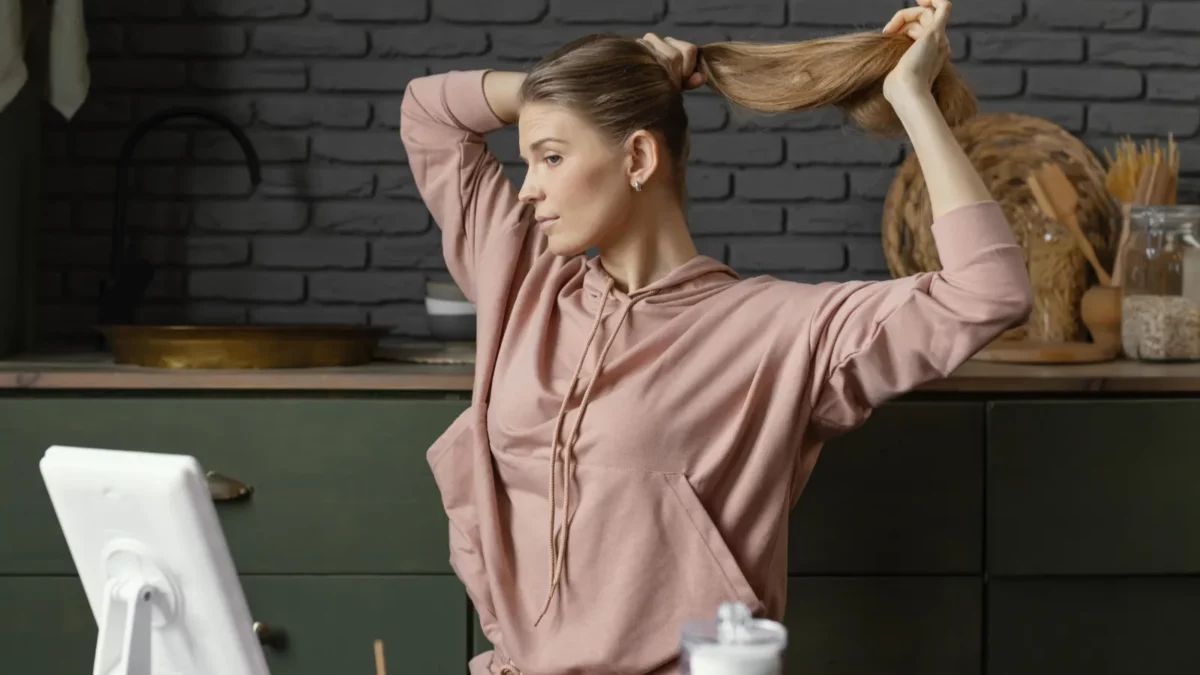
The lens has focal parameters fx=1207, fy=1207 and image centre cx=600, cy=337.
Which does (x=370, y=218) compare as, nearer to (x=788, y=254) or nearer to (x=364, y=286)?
(x=364, y=286)

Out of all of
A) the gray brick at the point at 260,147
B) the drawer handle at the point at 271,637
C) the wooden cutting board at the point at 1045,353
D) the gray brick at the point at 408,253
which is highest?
the gray brick at the point at 260,147

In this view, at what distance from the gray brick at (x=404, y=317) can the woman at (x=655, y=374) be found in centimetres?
84

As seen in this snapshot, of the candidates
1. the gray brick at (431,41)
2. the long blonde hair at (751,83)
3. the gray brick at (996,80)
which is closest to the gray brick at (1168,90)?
the gray brick at (996,80)

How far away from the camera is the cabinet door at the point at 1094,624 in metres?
1.68

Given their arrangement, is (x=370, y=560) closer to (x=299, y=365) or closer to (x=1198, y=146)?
(x=299, y=365)

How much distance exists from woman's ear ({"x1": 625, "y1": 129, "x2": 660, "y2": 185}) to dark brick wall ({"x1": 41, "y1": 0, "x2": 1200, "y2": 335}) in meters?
0.90

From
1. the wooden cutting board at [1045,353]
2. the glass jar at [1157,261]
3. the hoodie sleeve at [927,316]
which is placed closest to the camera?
the hoodie sleeve at [927,316]

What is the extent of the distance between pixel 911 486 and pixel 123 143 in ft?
4.95

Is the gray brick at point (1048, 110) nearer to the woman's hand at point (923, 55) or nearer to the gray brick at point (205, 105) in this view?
the woman's hand at point (923, 55)

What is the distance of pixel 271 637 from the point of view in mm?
1676

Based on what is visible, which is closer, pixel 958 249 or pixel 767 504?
pixel 958 249

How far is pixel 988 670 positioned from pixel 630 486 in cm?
72

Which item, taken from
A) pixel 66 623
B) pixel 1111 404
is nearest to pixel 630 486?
pixel 1111 404

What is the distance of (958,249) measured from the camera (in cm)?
117
